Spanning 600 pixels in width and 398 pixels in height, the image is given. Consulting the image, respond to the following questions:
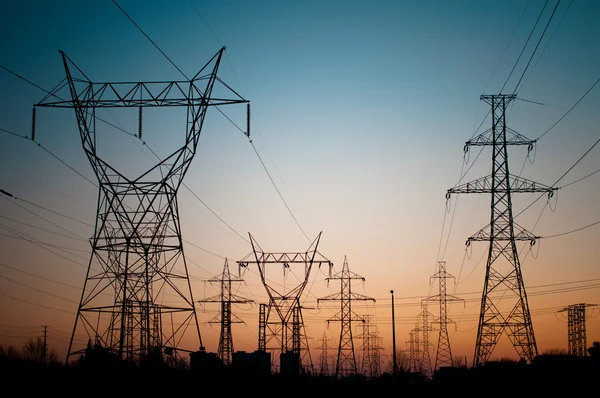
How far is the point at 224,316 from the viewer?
70000mm

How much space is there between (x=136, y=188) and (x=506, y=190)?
79.1ft

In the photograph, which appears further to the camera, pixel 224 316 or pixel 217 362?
pixel 224 316

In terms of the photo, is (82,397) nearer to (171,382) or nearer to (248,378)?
(171,382)

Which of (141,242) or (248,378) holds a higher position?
(141,242)

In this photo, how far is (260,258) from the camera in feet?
174

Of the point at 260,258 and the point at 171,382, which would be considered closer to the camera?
the point at 171,382

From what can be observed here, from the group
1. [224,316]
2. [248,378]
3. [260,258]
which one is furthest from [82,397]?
[224,316]

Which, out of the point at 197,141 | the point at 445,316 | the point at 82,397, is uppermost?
the point at 197,141

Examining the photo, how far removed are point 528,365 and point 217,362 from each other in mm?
20190

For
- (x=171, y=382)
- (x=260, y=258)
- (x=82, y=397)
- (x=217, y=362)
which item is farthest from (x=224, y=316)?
(x=82, y=397)

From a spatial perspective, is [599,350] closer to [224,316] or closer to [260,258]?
[260,258]

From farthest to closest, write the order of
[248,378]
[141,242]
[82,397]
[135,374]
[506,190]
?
[506,190] → [248,378] → [141,242] → [135,374] → [82,397]

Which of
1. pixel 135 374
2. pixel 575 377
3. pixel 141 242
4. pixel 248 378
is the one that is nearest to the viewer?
pixel 135 374

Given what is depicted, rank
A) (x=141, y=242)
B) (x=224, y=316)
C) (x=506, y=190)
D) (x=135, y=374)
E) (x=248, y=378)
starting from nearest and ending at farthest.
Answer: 1. (x=135, y=374)
2. (x=141, y=242)
3. (x=248, y=378)
4. (x=506, y=190)
5. (x=224, y=316)
